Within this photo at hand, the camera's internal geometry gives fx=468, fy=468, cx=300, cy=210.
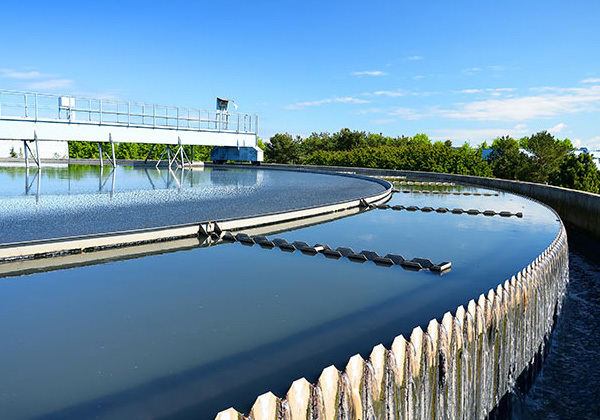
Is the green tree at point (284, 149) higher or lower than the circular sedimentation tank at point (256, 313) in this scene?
higher

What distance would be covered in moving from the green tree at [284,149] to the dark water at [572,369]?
5514 centimetres

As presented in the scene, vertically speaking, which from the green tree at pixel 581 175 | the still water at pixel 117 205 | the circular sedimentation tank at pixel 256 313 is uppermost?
the green tree at pixel 581 175

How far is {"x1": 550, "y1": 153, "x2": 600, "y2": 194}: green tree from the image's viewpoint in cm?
3183

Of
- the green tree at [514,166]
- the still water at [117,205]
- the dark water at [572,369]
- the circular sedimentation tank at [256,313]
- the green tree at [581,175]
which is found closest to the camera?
the circular sedimentation tank at [256,313]

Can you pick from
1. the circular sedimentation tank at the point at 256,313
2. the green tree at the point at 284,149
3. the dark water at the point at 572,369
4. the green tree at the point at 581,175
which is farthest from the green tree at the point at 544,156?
the dark water at the point at 572,369

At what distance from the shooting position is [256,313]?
25.6 feet

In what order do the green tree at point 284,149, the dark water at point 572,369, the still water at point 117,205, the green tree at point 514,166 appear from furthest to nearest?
the green tree at point 284,149 < the green tree at point 514,166 < the still water at point 117,205 < the dark water at point 572,369

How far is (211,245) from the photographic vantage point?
12.9 metres

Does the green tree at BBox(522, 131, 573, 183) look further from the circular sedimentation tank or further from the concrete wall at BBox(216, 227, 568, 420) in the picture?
the concrete wall at BBox(216, 227, 568, 420)

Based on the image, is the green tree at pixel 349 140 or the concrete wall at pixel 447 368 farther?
the green tree at pixel 349 140

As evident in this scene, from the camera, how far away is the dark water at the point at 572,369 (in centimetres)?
682

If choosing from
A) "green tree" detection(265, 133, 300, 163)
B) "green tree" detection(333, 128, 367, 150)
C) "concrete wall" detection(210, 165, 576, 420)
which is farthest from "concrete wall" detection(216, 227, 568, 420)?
"green tree" detection(333, 128, 367, 150)

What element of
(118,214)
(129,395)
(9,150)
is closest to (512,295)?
(129,395)

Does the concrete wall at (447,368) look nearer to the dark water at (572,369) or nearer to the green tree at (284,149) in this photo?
the dark water at (572,369)
